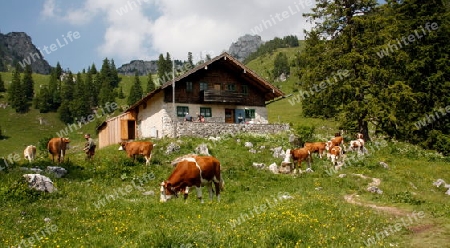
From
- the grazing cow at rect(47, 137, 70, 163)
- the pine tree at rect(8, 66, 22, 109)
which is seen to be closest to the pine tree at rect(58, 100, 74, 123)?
the pine tree at rect(8, 66, 22, 109)

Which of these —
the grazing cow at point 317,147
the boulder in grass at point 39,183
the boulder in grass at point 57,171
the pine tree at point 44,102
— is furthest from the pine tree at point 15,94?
the boulder in grass at point 39,183

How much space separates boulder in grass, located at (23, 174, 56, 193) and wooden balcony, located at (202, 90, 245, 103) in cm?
2729

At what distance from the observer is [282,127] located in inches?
1676

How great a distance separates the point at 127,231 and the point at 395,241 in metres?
6.85

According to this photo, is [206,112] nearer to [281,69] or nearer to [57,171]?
[57,171]

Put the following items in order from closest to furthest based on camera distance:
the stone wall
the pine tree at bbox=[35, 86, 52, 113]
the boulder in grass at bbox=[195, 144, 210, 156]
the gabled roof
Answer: the boulder in grass at bbox=[195, 144, 210, 156] < the stone wall < the gabled roof < the pine tree at bbox=[35, 86, 52, 113]

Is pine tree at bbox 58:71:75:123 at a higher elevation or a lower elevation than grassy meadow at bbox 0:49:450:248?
higher

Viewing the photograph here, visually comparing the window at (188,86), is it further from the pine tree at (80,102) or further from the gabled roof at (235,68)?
the pine tree at (80,102)

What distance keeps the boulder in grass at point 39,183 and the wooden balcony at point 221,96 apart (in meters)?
27.3

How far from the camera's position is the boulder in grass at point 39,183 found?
15040 mm

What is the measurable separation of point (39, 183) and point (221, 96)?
2863 centimetres

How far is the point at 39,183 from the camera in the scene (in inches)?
599

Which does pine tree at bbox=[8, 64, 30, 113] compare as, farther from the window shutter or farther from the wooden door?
the wooden door

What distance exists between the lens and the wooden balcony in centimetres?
4200
